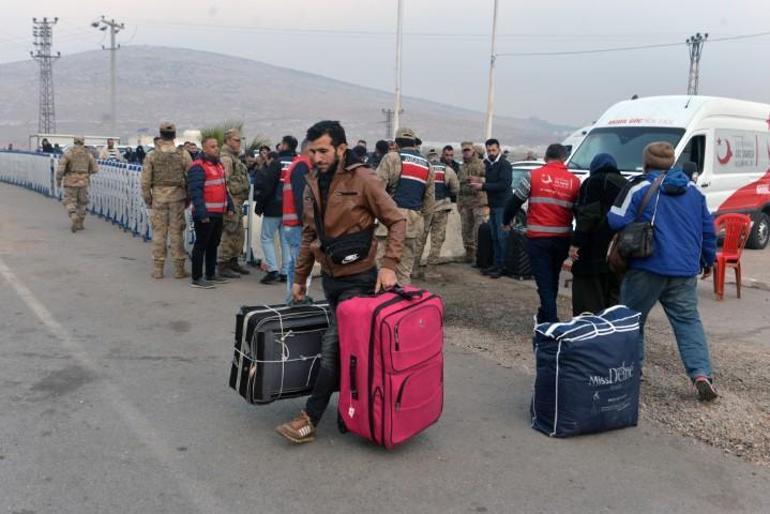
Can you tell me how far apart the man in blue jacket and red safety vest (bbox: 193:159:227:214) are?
508 cm

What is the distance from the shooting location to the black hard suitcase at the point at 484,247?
35.3 feet

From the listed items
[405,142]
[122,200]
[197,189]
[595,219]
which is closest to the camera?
[595,219]

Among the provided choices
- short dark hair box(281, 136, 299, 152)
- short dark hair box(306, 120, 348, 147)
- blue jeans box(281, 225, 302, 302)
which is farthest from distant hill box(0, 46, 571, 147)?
short dark hair box(306, 120, 348, 147)

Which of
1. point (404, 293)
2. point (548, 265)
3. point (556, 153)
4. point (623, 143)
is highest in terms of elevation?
point (623, 143)

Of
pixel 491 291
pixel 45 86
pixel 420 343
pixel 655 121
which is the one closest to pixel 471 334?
pixel 491 291

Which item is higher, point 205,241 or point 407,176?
point 407,176

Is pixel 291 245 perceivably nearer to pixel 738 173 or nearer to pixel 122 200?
pixel 122 200

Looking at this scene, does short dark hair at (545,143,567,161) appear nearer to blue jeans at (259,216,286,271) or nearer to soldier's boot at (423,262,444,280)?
soldier's boot at (423,262,444,280)

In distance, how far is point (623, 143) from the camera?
1133cm

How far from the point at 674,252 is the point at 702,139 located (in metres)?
7.33

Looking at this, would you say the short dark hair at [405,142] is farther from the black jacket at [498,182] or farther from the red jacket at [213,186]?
the black jacket at [498,182]

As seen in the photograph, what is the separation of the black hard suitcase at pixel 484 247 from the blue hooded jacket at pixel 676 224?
5.51 meters

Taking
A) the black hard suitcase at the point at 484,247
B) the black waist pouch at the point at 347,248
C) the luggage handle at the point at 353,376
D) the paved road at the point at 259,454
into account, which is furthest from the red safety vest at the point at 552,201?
the black hard suitcase at the point at 484,247

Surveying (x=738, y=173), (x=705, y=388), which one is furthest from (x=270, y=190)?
(x=738, y=173)
